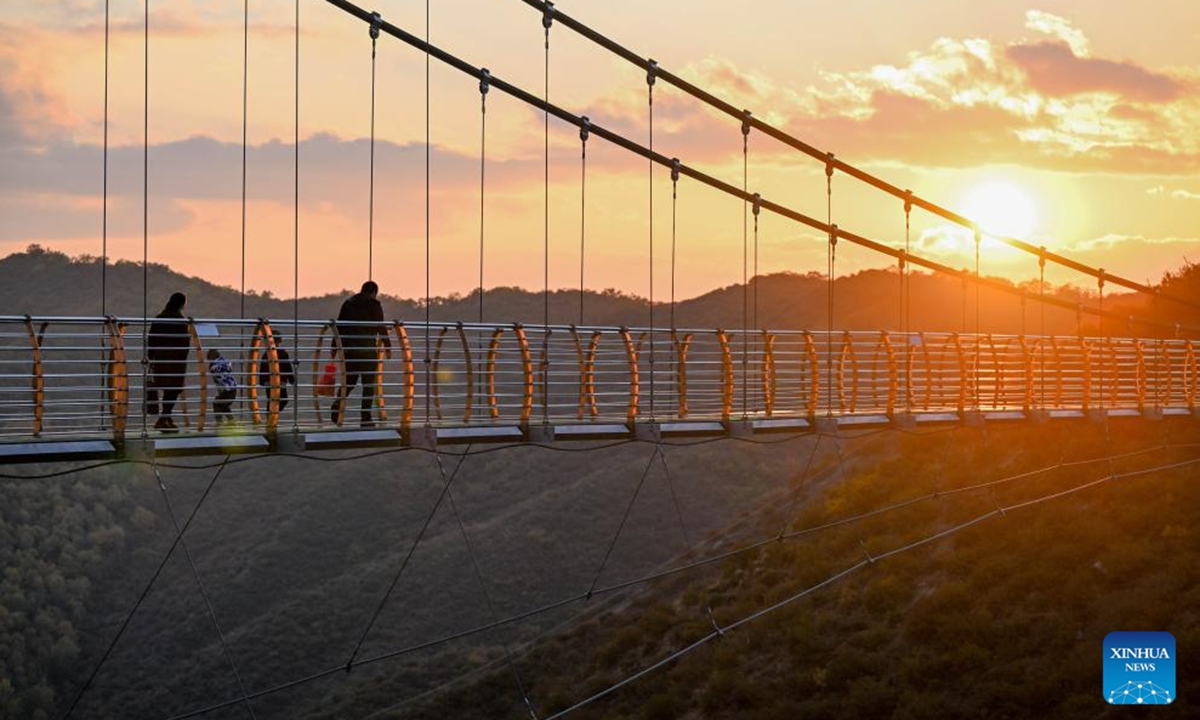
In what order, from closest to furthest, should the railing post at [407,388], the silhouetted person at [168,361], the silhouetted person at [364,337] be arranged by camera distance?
the silhouetted person at [168,361] → the silhouetted person at [364,337] → the railing post at [407,388]

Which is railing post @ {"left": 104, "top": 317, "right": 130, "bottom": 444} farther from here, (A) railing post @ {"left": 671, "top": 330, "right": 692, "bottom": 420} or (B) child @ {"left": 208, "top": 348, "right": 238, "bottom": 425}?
(A) railing post @ {"left": 671, "top": 330, "right": 692, "bottom": 420}

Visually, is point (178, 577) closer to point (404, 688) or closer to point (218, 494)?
point (218, 494)

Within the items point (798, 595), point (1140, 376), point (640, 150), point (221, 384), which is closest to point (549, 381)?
point (640, 150)

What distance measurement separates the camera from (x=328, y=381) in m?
24.4

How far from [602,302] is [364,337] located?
164792 millimetres

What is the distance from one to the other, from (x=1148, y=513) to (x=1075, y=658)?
7367 millimetres

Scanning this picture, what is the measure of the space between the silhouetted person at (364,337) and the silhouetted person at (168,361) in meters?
2.03

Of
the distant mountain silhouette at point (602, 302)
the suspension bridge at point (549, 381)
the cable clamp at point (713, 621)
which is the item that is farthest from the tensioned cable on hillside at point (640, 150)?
Result: the distant mountain silhouette at point (602, 302)

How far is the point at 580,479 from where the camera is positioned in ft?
434

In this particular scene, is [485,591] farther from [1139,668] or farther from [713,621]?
[713,621]

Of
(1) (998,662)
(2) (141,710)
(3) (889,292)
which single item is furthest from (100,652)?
(3) (889,292)

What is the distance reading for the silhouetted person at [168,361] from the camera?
2164 centimetres

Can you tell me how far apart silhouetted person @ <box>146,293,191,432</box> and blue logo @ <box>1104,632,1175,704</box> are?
29.3m

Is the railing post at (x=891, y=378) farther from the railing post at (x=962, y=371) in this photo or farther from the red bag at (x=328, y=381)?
the red bag at (x=328, y=381)
